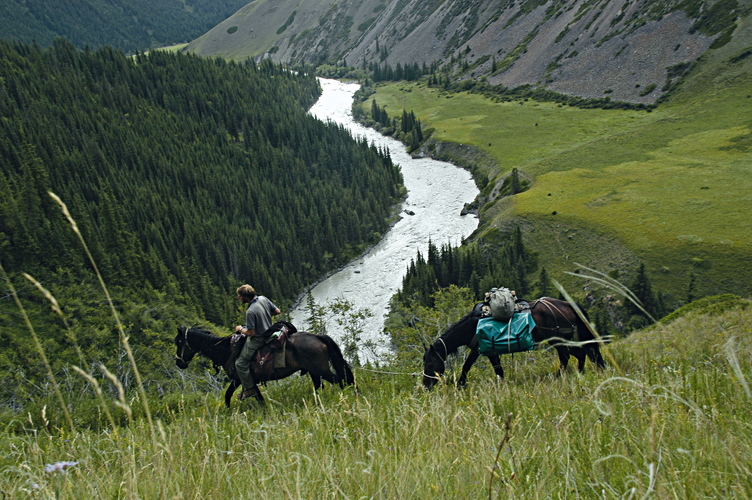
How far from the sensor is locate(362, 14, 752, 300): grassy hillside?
144 ft

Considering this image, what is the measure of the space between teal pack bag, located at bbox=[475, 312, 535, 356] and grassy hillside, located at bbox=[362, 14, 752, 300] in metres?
36.5

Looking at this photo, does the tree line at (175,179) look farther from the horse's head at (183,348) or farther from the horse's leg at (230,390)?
the horse's leg at (230,390)

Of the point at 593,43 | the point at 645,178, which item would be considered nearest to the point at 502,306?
the point at 645,178

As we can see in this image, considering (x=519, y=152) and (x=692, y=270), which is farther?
(x=519, y=152)

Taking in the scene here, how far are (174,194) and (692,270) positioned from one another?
8606 cm

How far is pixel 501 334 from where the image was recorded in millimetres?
11828

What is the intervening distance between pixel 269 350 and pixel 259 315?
4.54ft

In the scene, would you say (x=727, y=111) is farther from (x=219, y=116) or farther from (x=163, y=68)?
(x=163, y=68)

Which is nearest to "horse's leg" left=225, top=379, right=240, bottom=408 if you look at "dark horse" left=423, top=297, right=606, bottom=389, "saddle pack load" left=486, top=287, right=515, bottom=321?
"dark horse" left=423, top=297, right=606, bottom=389

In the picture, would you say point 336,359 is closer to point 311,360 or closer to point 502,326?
point 311,360

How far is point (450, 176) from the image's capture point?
3848 inches

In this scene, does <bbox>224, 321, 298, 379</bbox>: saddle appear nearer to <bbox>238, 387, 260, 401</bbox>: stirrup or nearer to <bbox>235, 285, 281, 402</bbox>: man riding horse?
<bbox>235, 285, 281, 402</bbox>: man riding horse

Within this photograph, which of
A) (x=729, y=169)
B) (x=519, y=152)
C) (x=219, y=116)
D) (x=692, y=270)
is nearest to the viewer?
(x=692, y=270)

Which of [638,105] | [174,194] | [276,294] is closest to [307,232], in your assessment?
[276,294]
